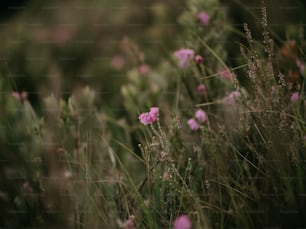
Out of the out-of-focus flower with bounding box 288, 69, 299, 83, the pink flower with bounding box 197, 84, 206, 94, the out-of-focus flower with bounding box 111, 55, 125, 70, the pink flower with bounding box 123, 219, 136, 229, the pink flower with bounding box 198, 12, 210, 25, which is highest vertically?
the pink flower with bounding box 198, 12, 210, 25

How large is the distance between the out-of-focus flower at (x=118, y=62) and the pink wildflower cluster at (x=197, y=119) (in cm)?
175

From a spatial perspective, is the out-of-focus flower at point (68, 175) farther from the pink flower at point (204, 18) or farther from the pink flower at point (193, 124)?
the pink flower at point (204, 18)

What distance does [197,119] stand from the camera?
5.39 feet

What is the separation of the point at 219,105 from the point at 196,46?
0.83 ft

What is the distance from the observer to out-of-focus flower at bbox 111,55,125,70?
3.38 meters

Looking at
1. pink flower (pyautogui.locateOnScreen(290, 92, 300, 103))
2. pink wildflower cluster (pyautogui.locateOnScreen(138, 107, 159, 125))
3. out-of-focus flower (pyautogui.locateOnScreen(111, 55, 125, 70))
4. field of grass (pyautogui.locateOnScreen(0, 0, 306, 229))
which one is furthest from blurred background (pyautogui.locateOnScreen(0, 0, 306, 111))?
pink wildflower cluster (pyautogui.locateOnScreen(138, 107, 159, 125))

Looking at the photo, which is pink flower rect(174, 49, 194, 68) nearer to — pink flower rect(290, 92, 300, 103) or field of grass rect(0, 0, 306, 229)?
field of grass rect(0, 0, 306, 229)

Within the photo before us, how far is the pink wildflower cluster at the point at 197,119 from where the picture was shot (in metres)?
1.57

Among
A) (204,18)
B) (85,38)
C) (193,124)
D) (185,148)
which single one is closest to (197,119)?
(193,124)

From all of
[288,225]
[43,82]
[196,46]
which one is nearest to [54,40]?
[43,82]

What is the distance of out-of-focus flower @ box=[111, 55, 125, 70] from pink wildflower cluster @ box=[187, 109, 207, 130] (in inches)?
68.8

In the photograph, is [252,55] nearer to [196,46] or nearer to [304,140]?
[304,140]

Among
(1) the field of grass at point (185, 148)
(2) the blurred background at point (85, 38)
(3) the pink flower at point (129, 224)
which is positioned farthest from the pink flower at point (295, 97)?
(2) the blurred background at point (85, 38)

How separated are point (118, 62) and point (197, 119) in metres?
1.83
